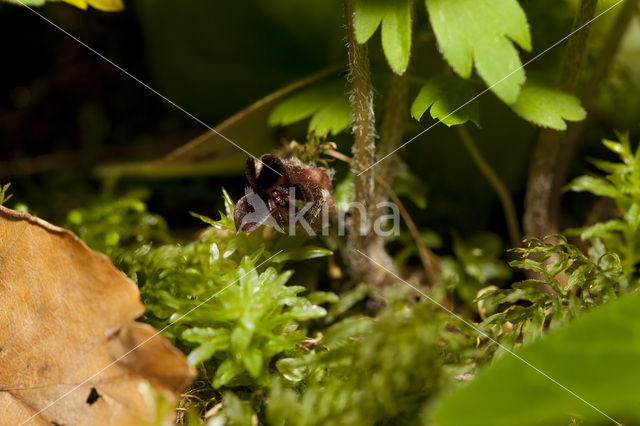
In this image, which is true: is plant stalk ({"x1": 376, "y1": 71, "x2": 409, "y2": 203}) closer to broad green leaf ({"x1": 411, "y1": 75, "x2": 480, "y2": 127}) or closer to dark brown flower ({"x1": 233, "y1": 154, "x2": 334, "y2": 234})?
broad green leaf ({"x1": 411, "y1": 75, "x2": 480, "y2": 127})

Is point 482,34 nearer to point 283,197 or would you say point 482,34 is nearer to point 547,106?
point 547,106

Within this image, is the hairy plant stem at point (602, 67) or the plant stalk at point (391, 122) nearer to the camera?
the plant stalk at point (391, 122)

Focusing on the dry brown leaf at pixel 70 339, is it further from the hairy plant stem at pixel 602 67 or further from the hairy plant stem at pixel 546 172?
the hairy plant stem at pixel 602 67

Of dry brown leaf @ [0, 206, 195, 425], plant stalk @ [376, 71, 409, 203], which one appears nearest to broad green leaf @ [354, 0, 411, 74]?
plant stalk @ [376, 71, 409, 203]

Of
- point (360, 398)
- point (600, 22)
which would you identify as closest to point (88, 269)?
point (360, 398)

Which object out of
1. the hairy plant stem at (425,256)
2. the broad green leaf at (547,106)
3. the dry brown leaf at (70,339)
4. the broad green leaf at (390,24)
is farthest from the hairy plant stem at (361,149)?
the dry brown leaf at (70,339)

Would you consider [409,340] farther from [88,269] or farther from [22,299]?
[22,299]
